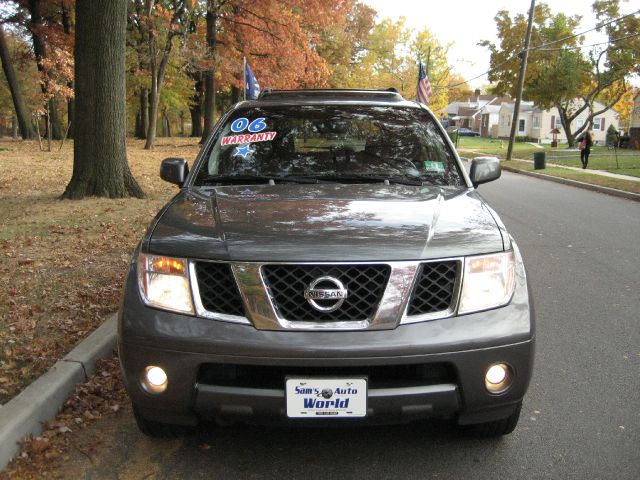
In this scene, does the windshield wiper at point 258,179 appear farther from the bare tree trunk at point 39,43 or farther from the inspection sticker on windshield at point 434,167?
the bare tree trunk at point 39,43

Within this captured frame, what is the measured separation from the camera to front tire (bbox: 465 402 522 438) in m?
2.91

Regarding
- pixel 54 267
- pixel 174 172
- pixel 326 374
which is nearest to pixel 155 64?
pixel 54 267

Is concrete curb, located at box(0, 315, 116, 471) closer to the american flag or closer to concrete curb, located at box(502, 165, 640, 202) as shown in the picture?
concrete curb, located at box(502, 165, 640, 202)

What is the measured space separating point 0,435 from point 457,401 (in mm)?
2026

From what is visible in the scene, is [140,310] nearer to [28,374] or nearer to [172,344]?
[172,344]

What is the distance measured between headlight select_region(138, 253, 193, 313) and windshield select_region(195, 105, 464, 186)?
1.18 metres

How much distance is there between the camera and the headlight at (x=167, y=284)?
254cm

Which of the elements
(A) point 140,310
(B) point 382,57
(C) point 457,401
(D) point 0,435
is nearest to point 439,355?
(C) point 457,401

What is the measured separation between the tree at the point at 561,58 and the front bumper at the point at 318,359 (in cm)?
3820

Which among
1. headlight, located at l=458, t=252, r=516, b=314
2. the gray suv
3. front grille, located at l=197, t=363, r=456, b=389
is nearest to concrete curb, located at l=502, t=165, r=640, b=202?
headlight, located at l=458, t=252, r=516, b=314

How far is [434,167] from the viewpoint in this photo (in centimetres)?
391

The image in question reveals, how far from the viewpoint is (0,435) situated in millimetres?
2707

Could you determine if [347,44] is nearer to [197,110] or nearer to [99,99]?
[197,110]

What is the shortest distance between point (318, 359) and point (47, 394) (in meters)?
1.64
